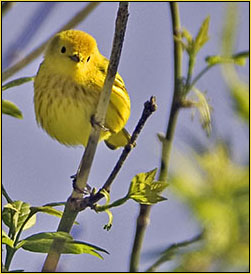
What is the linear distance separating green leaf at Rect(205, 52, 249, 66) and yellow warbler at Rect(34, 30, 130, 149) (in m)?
0.92

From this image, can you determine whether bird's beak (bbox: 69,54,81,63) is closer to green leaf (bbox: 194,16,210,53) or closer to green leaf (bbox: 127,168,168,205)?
green leaf (bbox: 194,16,210,53)

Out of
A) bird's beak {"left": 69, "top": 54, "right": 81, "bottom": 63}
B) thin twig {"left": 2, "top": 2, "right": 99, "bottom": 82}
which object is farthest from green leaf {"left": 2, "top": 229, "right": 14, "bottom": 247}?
bird's beak {"left": 69, "top": 54, "right": 81, "bottom": 63}

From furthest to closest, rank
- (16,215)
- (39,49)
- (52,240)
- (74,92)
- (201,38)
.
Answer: (74,92) → (201,38) → (39,49) → (16,215) → (52,240)

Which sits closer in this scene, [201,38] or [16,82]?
[16,82]

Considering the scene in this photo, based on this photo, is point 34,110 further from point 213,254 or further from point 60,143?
point 213,254

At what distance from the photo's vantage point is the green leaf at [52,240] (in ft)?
3.97

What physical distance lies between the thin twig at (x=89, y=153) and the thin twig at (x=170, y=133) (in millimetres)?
344

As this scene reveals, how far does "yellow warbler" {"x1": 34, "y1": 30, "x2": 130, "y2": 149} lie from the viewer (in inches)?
109

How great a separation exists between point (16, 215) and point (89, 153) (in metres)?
0.26

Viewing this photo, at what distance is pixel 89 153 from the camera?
1.47 m

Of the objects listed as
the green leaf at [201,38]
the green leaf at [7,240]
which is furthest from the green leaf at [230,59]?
the green leaf at [7,240]

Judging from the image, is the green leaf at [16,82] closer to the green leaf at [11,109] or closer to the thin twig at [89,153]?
the green leaf at [11,109]

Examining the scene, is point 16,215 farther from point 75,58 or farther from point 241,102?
point 75,58

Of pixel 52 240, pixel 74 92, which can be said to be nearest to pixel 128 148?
pixel 52 240
